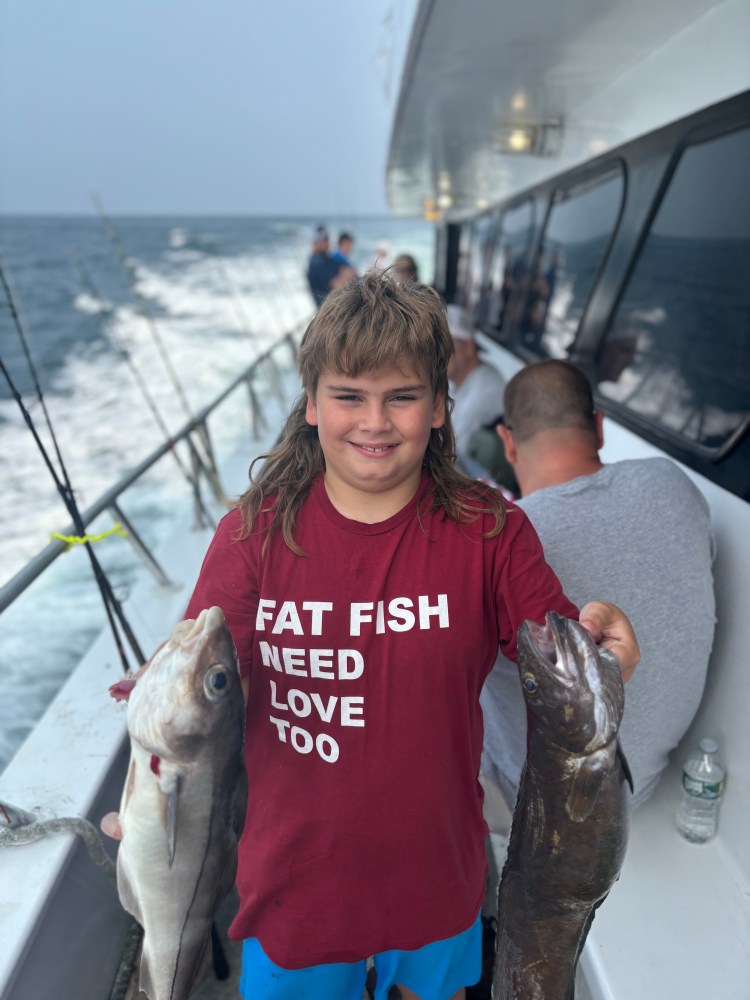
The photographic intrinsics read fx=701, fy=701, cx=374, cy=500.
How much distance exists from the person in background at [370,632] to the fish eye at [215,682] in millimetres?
183

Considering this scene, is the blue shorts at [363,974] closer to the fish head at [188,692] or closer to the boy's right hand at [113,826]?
the boy's right hand at [113,826]

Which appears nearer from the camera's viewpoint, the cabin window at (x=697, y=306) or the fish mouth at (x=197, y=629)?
the fish mouth at (x=197, y=629)

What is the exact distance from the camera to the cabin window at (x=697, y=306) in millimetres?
2588

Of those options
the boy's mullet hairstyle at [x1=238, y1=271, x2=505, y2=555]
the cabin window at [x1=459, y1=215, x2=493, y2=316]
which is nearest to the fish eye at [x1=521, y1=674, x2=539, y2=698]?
the boy's mullet hairstyle at [x1=238, y1=271, x2=505, y2=555]

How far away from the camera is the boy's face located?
4.65 ft

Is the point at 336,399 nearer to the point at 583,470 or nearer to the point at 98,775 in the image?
the point at 583,470

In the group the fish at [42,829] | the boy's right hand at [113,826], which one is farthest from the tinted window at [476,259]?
the boy's right hand at [113,826]

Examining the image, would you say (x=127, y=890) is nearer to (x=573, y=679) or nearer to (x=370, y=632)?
(x=370, y=632)

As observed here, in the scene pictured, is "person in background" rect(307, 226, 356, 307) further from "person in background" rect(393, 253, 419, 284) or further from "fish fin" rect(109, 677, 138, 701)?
"fish fin" rect(109, 677, 138, 701)

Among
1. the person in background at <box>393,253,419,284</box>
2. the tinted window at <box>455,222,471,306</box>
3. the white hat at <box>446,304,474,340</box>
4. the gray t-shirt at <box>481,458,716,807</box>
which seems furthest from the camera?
the tinted window at <box>455,222,471,306</box>

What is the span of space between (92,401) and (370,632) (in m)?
13.8

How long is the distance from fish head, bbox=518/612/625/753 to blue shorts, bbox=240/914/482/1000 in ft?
2.29

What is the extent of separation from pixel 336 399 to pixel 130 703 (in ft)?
2.37

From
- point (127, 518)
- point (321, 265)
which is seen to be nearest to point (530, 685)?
point (127, 518)
